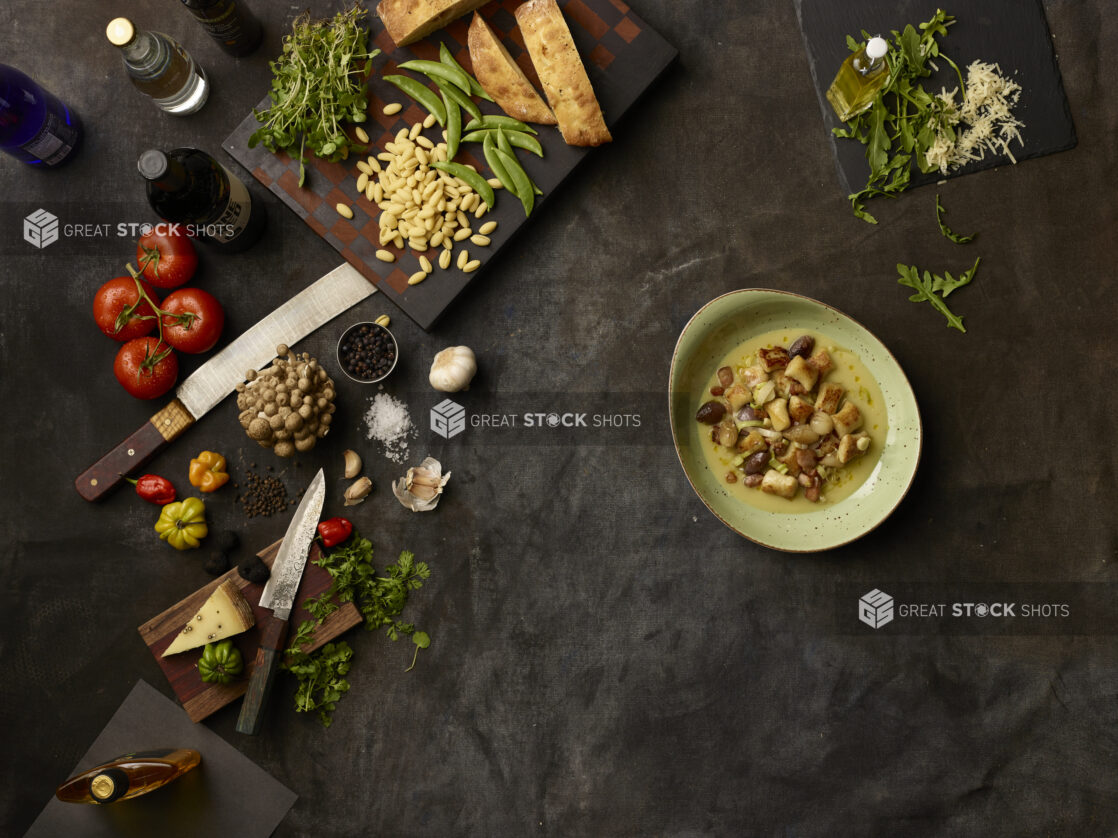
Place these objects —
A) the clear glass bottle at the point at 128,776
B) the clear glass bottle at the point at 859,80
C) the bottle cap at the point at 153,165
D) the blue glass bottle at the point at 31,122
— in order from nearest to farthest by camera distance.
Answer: the bottle cap at the point at 153,165, the clear glass bottle at the point at 128,776, the clear glass bottle at the point at 859,80, the blue glass bottle at the point at 31,122

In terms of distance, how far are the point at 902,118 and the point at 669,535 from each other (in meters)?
1.79

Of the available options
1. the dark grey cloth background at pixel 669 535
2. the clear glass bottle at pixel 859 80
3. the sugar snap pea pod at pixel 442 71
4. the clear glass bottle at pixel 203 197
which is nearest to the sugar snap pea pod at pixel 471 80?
the sugar snap pea pod at pixel 442 71

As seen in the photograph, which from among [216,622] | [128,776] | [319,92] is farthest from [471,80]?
[128,776]

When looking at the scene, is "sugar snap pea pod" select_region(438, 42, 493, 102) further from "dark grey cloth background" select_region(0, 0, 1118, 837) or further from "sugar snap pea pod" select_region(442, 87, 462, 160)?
"dark grey cloth background" select_region(0, 0, 1118, 837)

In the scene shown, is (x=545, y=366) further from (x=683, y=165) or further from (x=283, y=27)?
(x=283, y=27)

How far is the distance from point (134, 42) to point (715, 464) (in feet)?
8.33

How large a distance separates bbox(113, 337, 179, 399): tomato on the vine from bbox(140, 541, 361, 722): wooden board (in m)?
0.74

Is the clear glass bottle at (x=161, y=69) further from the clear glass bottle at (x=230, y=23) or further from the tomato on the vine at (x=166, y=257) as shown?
the tomato on the vine at (x=166, y=257)

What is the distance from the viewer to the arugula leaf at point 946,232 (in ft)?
9.29

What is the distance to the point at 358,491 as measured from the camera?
281cm

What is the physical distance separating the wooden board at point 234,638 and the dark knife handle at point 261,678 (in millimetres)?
69

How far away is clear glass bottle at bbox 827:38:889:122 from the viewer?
2581 millimetres

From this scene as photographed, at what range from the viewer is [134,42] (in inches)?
103

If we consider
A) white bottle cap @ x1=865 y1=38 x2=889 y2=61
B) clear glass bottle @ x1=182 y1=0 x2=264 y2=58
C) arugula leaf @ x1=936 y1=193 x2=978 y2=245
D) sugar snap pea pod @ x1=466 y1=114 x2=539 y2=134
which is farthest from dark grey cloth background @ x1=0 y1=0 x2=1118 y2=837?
clear glass bottle @ x1=182 y1=0 x2=264 y2=58
